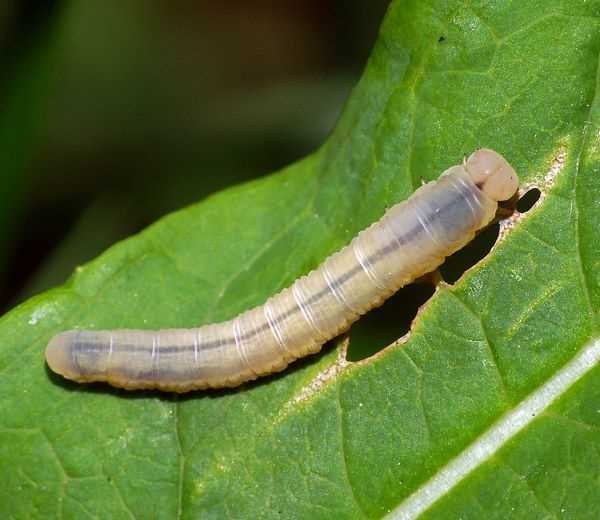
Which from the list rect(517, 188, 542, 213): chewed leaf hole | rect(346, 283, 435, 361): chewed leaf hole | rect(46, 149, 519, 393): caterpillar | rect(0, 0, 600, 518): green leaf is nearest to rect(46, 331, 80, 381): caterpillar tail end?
rect(46, 149, 519, 393): caterpillar

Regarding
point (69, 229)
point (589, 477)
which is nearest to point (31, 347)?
point (69, 229)

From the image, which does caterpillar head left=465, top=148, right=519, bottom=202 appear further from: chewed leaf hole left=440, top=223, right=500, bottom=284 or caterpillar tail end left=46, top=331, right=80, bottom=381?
caterpillar tail end left=46, top=331, right=80, bottom=381

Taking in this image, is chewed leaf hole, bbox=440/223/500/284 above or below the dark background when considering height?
below

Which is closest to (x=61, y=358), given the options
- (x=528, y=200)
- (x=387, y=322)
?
(x=387, y=322)

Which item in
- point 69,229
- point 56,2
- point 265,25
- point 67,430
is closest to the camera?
point 67,430

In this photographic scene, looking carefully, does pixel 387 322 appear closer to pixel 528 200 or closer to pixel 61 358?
pixel 528 200

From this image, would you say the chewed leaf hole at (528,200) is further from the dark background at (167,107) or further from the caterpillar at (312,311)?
the dark background at (167,107)

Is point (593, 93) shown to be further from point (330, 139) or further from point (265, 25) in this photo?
point (265, 25)
